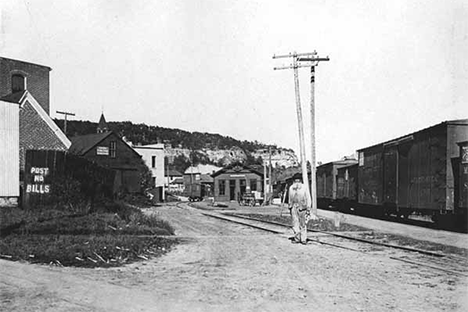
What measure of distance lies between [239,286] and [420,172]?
14777mm

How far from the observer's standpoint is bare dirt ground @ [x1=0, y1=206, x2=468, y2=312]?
238 inches

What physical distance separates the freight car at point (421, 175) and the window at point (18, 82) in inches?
933

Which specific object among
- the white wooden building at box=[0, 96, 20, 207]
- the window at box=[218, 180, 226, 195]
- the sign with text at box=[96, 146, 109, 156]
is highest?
the sign with text at box=[96, 146, 109, 156]

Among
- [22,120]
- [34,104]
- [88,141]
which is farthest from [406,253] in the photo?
[88,141]

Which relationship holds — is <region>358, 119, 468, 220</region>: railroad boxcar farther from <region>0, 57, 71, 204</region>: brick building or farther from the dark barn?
the dark barn

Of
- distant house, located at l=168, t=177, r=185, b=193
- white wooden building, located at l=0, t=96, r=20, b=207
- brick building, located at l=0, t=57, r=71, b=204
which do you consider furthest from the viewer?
distant house, located at l=168, t=177, r=185, b=193

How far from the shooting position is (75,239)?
456 inches

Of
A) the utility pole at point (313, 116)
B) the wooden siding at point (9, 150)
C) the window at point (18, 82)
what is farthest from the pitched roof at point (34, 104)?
the utility pole at point (313, 116)

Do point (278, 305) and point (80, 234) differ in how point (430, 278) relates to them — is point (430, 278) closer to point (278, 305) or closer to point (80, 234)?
point (278, 305)

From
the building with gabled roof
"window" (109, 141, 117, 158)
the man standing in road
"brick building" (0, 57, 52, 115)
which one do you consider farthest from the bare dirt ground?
"window" (109, 141, 117, 158)

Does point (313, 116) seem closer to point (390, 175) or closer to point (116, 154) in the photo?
point (390, 175)

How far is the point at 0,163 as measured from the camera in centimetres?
1703

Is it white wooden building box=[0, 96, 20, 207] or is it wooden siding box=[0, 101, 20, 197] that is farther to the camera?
wooden siding box=[0, 101, 20, 197]

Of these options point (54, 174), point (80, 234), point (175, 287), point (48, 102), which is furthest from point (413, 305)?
point (48, 102)
